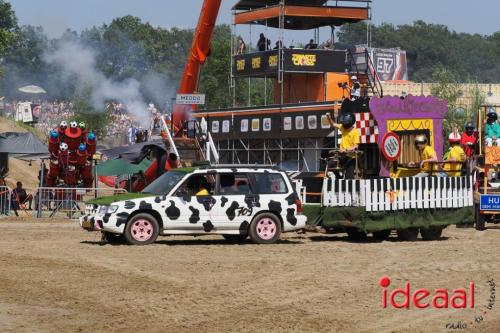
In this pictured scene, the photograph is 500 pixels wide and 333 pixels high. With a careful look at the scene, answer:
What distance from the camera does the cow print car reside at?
20.8 meters

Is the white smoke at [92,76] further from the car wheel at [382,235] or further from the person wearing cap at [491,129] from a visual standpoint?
the car wheel at [382,235]

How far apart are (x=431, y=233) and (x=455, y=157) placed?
84.1 inches

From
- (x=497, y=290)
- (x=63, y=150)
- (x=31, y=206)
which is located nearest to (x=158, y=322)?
(x=497, y=290)

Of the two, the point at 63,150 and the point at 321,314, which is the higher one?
the point at 63,150

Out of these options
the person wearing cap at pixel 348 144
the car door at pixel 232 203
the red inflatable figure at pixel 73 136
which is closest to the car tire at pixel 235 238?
the car door at pixel 232 203

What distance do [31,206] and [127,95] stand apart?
19.2 m

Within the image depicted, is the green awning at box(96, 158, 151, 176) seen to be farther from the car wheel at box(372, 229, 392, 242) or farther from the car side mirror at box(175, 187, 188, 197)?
the car side mirror at box(175, 187, 188, 197)

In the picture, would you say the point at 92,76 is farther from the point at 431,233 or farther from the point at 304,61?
the point at 431,233

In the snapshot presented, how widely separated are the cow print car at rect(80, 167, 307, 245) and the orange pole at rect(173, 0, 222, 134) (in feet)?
47.4

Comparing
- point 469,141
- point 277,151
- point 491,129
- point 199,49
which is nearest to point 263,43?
point 199,49

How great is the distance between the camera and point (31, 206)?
121 ft

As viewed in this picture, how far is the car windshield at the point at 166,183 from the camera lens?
838 inches

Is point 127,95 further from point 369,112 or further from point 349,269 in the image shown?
point 349,269

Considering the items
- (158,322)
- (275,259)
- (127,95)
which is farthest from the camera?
(127,95)
